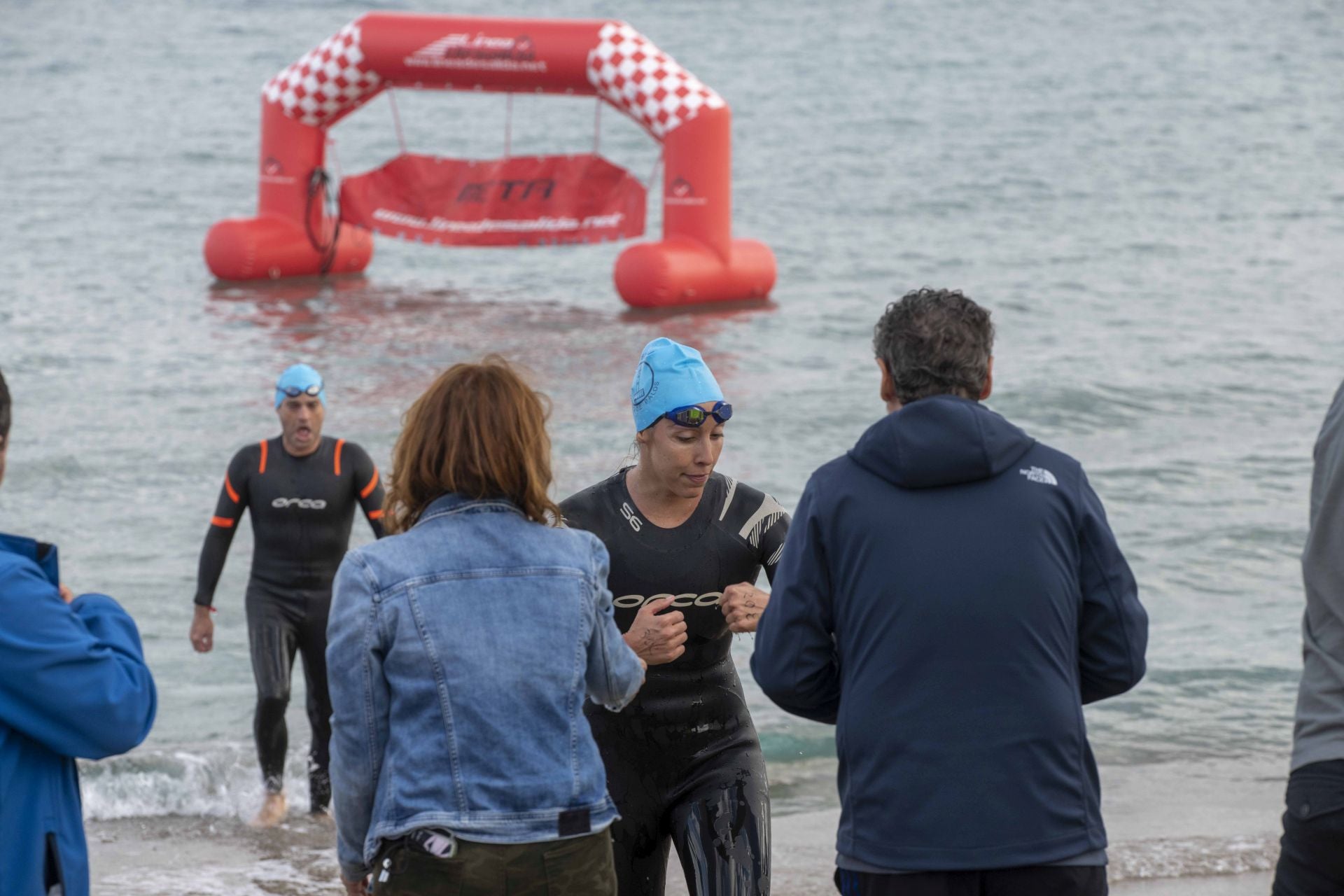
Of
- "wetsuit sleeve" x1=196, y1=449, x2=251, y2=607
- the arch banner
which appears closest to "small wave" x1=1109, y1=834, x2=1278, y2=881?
"wetsuit sleeve" x1=196, y1=449, x2=251, y2=607

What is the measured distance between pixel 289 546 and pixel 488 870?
467 cm

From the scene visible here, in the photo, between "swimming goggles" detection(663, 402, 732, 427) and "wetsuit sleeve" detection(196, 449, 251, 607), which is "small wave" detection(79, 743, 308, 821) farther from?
"swimming goggles" detection(663, 402, 732, 427)

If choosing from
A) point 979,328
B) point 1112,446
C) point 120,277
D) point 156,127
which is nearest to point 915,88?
point 156,127

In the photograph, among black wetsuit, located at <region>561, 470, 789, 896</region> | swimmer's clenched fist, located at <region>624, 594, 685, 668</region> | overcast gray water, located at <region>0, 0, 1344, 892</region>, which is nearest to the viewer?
swimmer's clenched fist, located at <region>624, 594, 685, 668</region>

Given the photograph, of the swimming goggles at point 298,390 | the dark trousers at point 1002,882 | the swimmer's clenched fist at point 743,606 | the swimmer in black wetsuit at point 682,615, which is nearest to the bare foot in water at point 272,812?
the swimming goggles at point 298,390

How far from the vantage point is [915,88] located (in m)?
41.4

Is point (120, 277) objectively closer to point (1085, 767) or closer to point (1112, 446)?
point (1112, 446)

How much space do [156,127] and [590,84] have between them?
2231cm

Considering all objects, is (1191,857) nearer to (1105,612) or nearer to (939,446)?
(1105,612)

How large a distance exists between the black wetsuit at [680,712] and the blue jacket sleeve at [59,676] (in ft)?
4.53

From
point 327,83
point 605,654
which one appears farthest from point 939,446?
point 327,83

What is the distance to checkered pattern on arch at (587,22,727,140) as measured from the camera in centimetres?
1789

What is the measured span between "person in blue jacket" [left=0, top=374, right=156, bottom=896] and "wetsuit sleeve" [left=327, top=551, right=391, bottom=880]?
304mm

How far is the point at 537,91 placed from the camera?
61.1 feet
